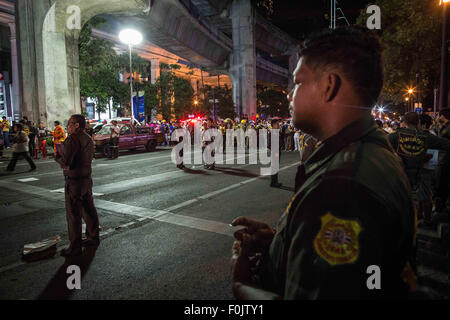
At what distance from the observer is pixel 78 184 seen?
4.77 m

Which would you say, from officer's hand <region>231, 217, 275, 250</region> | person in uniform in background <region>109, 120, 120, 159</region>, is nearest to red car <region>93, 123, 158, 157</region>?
person in uniform in background <region>109, 120, 120, 159</region>

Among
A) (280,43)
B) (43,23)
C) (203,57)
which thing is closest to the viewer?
(43,23)

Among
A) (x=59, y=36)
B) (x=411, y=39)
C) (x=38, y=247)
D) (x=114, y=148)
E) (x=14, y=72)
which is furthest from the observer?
(x=14, y=72)

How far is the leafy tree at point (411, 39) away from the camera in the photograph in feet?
54.6

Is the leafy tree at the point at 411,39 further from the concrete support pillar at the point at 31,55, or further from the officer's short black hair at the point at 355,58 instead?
the concrete support pillar at the point at 31,55

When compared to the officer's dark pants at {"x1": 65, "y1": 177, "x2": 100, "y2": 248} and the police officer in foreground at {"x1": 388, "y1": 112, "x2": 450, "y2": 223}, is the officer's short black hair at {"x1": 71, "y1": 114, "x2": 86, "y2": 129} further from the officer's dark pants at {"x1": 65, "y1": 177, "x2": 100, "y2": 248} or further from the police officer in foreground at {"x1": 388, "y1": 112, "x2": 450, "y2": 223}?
the police officer in foreground at {"x1": 388, "y1": 112, "x2": 450, "y2": 223}

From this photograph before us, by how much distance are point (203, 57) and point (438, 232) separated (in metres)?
31.4

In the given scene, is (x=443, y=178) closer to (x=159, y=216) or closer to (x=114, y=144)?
(x=159, y=216)

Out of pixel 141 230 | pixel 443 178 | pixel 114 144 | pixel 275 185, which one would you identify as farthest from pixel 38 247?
pixel 114 144

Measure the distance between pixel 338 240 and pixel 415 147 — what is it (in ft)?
15.8

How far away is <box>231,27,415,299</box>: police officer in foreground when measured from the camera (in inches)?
40.7
